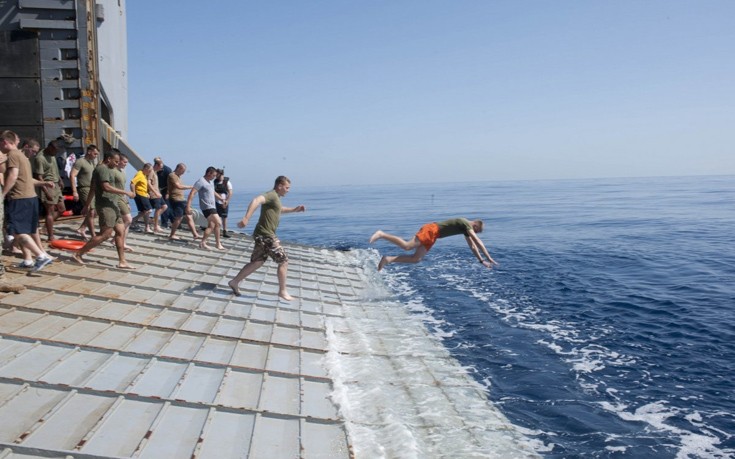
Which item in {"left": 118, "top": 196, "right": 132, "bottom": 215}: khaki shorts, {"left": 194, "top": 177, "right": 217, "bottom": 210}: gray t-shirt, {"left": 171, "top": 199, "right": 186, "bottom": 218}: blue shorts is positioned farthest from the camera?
{"left": 171, "top": 199, "right": 186, "bottom": 218}: blue shorts

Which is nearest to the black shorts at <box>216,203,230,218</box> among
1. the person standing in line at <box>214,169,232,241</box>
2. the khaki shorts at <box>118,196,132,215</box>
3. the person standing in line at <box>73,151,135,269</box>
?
the person standing in line at <box>214,169,232,241</box>

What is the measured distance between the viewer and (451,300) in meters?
13.2

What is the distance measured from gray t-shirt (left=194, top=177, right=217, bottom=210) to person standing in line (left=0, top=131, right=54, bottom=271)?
4.80 metres

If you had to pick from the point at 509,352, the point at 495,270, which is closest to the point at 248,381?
the point at 509,352

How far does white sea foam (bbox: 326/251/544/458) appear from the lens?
5.34 metres

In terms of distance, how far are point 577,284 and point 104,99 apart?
16857 millimetres

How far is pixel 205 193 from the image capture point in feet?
43.2

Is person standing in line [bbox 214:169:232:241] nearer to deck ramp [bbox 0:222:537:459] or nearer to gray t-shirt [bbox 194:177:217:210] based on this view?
gray t-shirt [bbox 194:177:217:210]

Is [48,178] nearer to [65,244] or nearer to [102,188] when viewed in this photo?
[65,244]

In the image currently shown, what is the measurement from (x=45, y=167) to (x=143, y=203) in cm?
305

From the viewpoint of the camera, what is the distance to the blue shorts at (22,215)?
8094 millimetres

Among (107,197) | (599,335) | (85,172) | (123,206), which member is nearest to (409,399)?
(599,335)

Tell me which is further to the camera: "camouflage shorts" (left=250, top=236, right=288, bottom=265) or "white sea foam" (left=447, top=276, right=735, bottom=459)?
"camouflage shorts" (left=250, top=236, right=288, bottom=265)

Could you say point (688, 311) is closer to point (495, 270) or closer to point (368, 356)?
point (495, 270)
